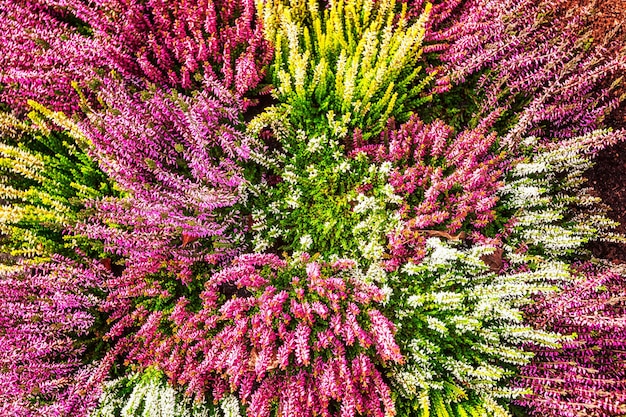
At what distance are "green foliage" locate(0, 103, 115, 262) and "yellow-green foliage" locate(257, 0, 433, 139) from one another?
1252mm

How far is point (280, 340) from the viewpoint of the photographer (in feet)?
8.02

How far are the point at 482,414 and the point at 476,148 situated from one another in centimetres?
146

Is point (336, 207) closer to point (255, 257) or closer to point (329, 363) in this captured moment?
point (255, 257)

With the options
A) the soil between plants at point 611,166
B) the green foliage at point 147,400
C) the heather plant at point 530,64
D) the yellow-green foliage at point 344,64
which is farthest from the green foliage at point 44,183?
the soil between plants at point 611,166

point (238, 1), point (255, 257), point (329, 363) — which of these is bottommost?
point (329, 363)

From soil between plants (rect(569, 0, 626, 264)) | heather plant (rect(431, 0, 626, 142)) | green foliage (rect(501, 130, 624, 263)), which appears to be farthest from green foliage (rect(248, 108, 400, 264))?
soil between plants (rect(569, 0, 626, 264))

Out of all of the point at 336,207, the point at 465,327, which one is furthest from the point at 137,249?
the point at 465,327

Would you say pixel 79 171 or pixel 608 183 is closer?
pixel 79 171

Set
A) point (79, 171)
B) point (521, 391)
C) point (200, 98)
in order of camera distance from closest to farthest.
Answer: point (521, 391) → point (200, 98) → point (79, 171)

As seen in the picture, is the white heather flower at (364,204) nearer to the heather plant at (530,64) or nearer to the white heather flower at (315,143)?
the white heather flower at (315,143)

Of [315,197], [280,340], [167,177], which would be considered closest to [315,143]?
[315,197]

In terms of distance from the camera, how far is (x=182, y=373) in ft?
7.81

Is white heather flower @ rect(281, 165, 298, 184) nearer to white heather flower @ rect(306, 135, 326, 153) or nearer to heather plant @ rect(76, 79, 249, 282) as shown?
white heather flower @ rect(306, 135, 326, 153)

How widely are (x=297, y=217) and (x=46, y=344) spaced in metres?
1.55
